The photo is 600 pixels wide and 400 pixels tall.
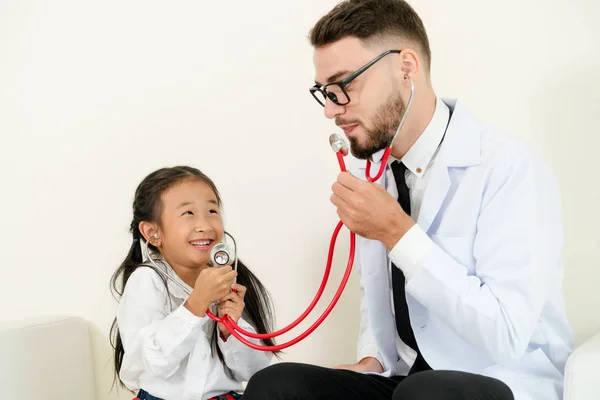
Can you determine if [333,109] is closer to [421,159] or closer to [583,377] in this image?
[421,159]

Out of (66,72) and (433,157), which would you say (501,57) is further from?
(66,72)

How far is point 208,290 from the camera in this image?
179 centimetres

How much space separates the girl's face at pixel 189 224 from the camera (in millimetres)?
1960

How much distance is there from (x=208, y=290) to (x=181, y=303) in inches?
9.5

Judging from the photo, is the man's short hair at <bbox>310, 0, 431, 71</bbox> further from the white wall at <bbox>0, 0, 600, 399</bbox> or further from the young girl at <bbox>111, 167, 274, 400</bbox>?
the young girl at <bbox>111, 167, 274, 400</bbox>

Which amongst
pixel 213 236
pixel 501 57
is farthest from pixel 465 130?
pixel 213 236

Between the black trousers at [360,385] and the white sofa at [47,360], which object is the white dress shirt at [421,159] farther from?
the white sofa at [47,360]

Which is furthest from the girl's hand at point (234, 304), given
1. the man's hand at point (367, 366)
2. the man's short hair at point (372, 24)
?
the man's short hair at point (372, 24)

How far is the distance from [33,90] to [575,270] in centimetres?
195

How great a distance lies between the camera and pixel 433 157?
1.73m

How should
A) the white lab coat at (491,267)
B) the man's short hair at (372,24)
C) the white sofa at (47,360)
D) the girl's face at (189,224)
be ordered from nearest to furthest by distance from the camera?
the white lab coat at (491,267) < the man's short hair at (372,24) < the girl's face at (189,224) < the white sofa at (47,360)

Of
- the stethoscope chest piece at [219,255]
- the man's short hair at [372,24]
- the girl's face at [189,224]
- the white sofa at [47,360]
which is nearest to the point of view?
the man's short hair at [372,24]

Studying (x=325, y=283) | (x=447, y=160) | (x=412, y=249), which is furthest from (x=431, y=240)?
(x=325, y=283)

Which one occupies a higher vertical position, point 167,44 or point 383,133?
point 167,44
